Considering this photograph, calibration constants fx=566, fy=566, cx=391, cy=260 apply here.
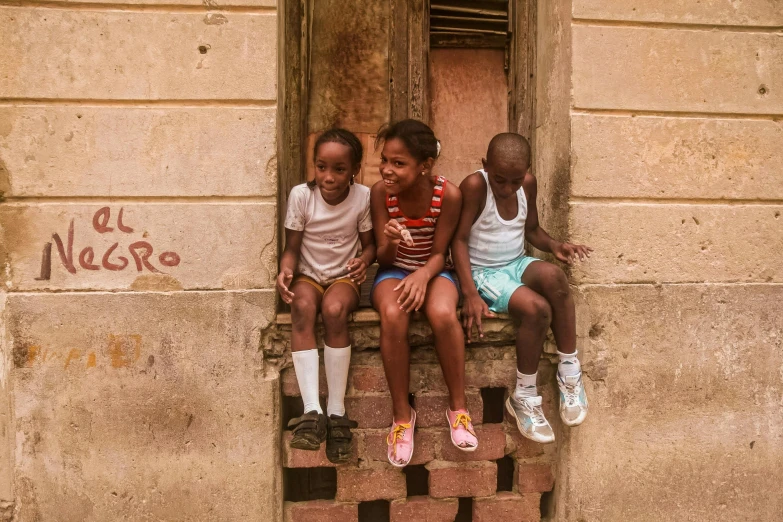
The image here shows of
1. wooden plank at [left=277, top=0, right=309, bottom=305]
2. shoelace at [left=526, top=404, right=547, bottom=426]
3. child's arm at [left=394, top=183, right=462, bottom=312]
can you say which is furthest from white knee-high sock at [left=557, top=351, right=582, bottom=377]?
wooden plank at [left=277, top=0, right=309, bottom=305]

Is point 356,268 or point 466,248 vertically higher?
point 466,248

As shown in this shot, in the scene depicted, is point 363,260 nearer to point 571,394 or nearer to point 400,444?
point 400,444

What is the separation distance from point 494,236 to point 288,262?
3.50 feet

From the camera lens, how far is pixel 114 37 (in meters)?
2.76

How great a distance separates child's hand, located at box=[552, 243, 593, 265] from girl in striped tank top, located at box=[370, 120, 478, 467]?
548mm

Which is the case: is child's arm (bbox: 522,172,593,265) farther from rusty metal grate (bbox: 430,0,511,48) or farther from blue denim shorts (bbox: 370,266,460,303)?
rusty metal grate (bbox: 430,0,511,48)

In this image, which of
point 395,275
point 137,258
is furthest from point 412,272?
point 137,258

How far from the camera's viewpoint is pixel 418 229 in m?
2.88

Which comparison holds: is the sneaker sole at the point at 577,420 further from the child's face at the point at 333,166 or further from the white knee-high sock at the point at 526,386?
the child's face at the point at 333,166

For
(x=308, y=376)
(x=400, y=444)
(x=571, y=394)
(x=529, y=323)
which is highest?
(x=529, y=323)

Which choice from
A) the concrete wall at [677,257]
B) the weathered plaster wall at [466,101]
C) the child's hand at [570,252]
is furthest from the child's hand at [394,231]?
the weathered plaster wall at [466,101]

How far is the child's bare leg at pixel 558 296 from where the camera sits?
2730 millimetres

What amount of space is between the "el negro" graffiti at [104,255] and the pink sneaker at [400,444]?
137cm

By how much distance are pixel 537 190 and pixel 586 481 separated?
1.62 meters
